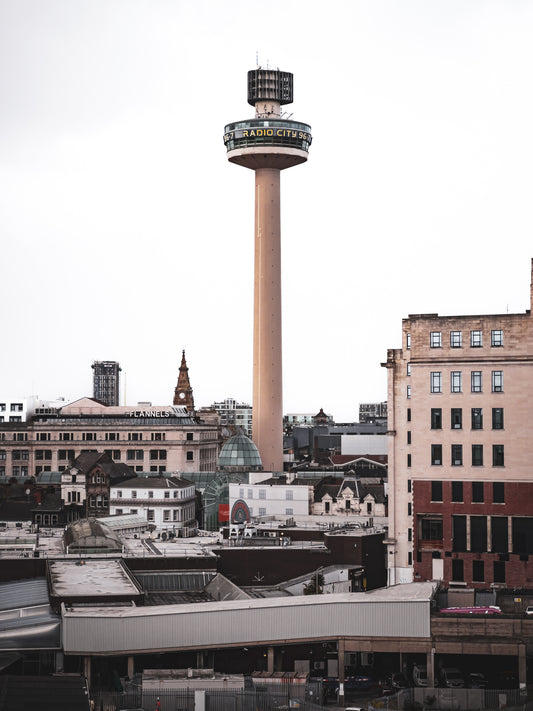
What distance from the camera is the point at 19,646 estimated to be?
10144 cm

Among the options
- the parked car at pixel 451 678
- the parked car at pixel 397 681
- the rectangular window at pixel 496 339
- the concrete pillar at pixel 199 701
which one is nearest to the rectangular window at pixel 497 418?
the rectangular window at pixel 496 339

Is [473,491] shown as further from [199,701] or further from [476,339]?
[199,701]

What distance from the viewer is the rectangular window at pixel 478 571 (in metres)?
128

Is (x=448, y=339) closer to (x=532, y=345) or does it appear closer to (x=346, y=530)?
(x=532, y=345)

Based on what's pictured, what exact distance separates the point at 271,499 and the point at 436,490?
196ft

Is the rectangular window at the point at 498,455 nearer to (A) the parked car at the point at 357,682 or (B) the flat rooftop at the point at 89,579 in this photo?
(A) the parked car at the point at 357,682

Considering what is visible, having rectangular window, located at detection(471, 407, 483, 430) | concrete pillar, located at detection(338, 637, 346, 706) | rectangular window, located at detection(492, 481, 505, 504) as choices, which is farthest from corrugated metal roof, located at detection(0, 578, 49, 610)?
rectangular window, located at detection(471, 407, 483, 430)

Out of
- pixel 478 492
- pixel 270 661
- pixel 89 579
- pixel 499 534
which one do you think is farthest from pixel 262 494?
pixel 270 661

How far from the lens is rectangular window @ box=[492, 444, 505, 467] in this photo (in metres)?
127

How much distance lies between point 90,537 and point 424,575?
39.1 meters

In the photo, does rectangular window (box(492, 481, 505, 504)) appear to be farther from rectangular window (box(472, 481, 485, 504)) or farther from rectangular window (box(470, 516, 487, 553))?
rectangular window (box(470, 516, 487, 553))

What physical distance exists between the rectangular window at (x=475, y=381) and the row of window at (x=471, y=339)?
8.43 feet

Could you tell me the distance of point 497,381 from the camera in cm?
12719

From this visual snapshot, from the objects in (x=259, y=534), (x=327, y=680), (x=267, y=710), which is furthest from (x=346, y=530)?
(x=267, y=710)
